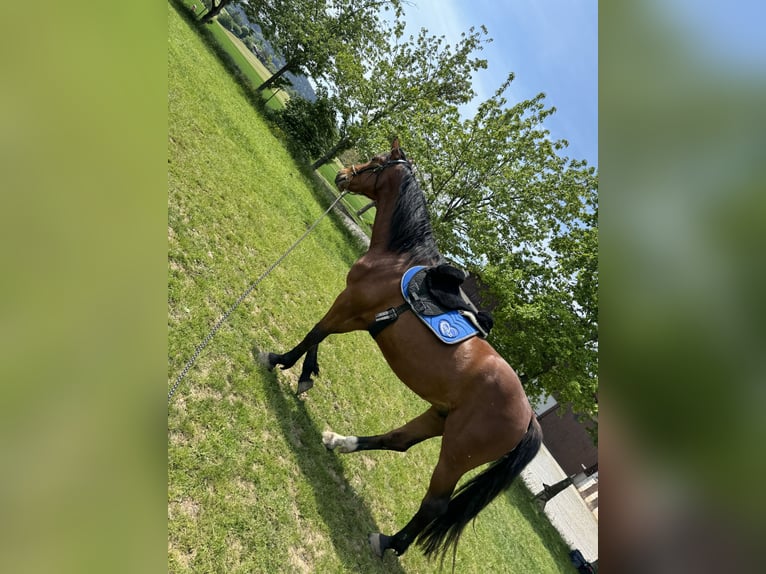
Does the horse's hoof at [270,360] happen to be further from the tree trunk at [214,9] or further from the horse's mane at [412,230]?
the tree trunk at [214,9]

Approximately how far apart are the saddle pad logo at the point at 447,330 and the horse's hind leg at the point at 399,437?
0.95 meters

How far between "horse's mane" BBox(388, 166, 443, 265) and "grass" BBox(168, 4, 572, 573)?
177 cm

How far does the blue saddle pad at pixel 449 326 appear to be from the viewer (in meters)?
3.91

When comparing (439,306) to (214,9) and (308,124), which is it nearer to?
(308,124)

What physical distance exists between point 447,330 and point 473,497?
1.45m

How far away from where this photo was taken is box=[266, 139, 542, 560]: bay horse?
376 centimetres

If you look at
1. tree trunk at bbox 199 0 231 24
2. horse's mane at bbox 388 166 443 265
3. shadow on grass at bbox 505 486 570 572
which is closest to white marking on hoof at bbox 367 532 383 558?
horse's mane at bbox 388 166 443 265

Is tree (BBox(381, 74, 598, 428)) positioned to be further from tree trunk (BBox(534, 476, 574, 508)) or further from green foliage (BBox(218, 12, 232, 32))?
green foliage (BBox(218, 12, 232, 32))

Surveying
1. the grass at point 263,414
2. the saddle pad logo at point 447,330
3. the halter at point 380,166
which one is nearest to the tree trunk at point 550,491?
the grass at point 263,414

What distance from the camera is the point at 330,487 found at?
13.6 ft
